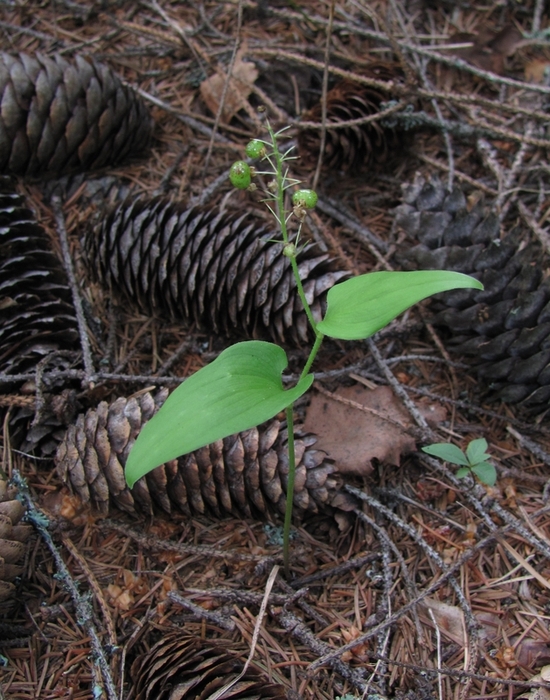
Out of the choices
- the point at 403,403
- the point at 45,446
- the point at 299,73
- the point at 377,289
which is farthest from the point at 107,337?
the point at 299,73

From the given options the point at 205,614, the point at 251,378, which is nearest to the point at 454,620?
the point at 205,614

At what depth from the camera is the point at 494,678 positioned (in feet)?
4.30

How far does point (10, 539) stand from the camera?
1415mm

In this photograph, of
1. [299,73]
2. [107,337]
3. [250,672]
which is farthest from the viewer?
[299,73]

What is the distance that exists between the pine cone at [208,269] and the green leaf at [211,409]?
0.64m

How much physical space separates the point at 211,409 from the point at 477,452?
34.7 inches

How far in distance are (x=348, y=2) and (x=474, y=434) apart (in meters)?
1.97

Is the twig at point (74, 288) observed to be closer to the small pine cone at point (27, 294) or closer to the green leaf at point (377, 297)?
the small pine cone at point (27, 294)

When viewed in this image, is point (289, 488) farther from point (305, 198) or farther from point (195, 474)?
point (305, 198)

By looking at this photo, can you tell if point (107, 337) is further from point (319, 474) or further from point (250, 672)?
point (250, 672)

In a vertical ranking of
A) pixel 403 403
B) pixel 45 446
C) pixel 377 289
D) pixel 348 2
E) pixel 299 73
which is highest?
pixel 348 2

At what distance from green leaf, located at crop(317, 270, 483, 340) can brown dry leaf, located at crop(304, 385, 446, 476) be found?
0.62 m

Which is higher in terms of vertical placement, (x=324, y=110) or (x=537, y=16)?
(x=537, y=16)

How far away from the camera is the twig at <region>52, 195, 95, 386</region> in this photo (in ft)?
5.69
